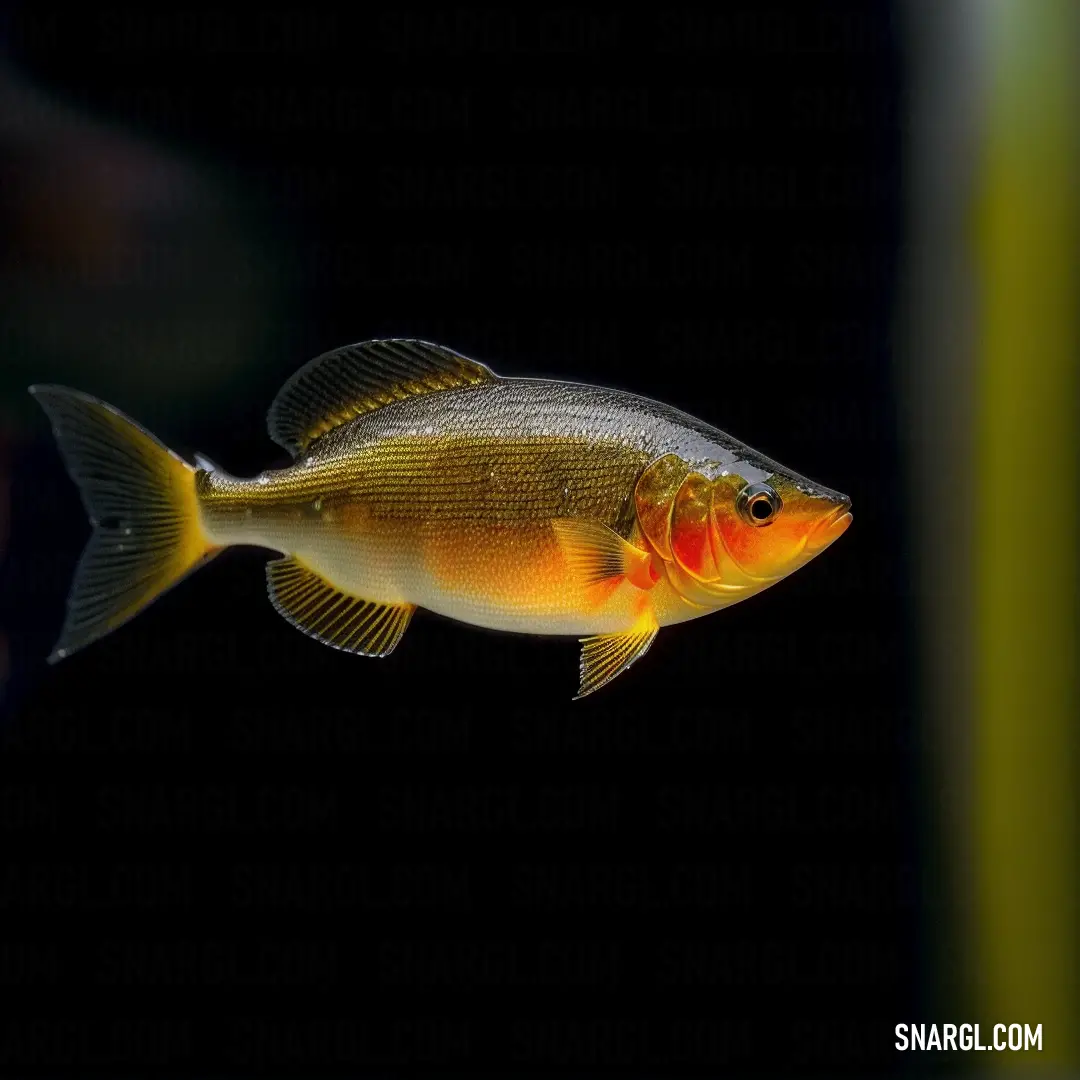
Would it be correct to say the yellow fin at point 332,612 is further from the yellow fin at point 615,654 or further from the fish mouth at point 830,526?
the fish mouth at point 830,526

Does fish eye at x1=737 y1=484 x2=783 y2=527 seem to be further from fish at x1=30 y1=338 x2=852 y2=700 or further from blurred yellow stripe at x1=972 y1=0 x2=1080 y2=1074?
blurred yellow stripe at x1=972 y1=0 x2=1080 y2=1074

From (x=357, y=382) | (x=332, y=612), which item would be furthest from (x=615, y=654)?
(x=357, y=382)

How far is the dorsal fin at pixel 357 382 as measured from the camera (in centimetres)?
140

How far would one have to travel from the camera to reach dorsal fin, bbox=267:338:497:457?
1.40 meters

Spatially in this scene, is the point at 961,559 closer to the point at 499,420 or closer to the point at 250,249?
the point at 499,420

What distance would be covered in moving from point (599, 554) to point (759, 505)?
230 mm

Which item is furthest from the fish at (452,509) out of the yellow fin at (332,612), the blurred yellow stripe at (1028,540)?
the blurred yellow stripe at (1028,540)

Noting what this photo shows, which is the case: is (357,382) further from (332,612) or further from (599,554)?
(599,554)

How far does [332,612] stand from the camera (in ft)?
4.74

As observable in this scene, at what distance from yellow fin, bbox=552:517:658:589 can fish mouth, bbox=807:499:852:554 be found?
0.23 meters

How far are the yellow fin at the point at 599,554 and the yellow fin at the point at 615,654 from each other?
2.5 inches

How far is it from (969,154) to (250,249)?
3.98ft

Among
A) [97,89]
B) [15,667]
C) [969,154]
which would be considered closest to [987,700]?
[969,154]

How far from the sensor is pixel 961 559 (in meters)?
1.49
